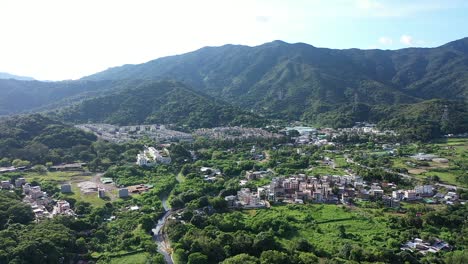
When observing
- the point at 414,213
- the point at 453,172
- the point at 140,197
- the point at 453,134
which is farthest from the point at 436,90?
the point at 140,197

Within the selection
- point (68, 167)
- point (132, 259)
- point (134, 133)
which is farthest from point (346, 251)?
point (134, 133)

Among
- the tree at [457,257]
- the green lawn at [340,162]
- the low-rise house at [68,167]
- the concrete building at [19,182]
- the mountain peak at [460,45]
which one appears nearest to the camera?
the tree at [457,257]

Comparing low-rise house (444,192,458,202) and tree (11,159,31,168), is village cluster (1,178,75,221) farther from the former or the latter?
low-rise house (444,192,458,202)

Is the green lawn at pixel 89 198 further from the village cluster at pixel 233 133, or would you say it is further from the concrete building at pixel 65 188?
the village cluster at pixel 233 133

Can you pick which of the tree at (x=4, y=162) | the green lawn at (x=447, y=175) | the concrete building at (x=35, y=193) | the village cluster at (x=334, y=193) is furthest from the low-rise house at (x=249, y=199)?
the tree at (x=4, y=162)

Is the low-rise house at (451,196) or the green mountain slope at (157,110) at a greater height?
the green mountain slope at (157,110)

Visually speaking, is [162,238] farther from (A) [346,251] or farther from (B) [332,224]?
(A) [346,251]

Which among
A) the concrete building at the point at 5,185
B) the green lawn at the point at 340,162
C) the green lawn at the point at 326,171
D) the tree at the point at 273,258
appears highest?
the concrete building at the point at 5,185
